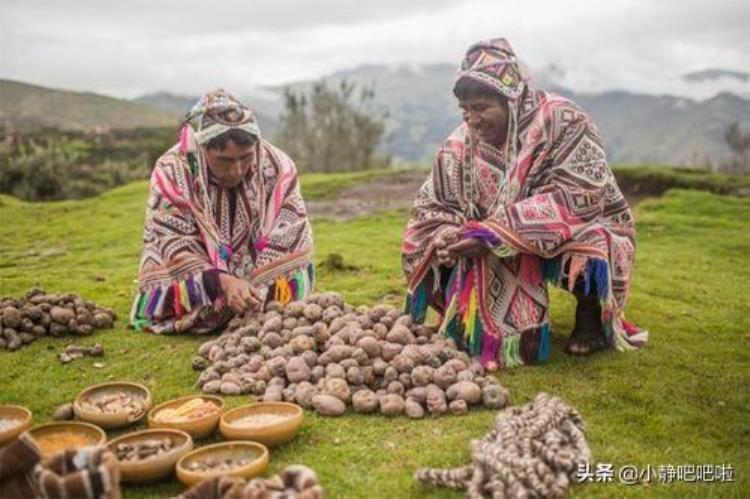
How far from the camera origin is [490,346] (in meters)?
5.48

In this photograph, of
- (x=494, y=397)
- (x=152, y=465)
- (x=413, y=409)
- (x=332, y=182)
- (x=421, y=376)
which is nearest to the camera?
(x=152, y=465)

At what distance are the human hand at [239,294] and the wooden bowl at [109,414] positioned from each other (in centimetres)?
133

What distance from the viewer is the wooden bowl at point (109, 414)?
4281 mm

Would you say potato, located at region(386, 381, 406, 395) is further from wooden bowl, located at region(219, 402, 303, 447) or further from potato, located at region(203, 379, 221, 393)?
potato, located at region(203, 379, 221, 393)

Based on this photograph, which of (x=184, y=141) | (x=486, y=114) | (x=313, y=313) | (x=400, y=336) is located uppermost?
(x=486, y=114)

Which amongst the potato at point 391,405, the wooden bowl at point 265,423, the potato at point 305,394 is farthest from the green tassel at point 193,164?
the potato at point 391,405

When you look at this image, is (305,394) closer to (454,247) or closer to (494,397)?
(494,397)

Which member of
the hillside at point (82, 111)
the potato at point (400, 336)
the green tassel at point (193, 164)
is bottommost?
the potato at point (400, 336)

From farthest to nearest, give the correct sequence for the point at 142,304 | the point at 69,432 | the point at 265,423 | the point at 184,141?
the point at 142,304
the point at 184,141
the point at 265,423
the point at 69,432

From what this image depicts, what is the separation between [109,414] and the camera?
4289 millimetres

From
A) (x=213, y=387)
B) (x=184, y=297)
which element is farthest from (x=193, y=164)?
(x=213, y=387)

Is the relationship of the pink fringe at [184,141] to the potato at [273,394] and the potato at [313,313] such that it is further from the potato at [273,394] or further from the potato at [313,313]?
the potato at [273,394]

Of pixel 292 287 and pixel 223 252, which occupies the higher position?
pixel 223 252

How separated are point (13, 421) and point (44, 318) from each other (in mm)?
2441
